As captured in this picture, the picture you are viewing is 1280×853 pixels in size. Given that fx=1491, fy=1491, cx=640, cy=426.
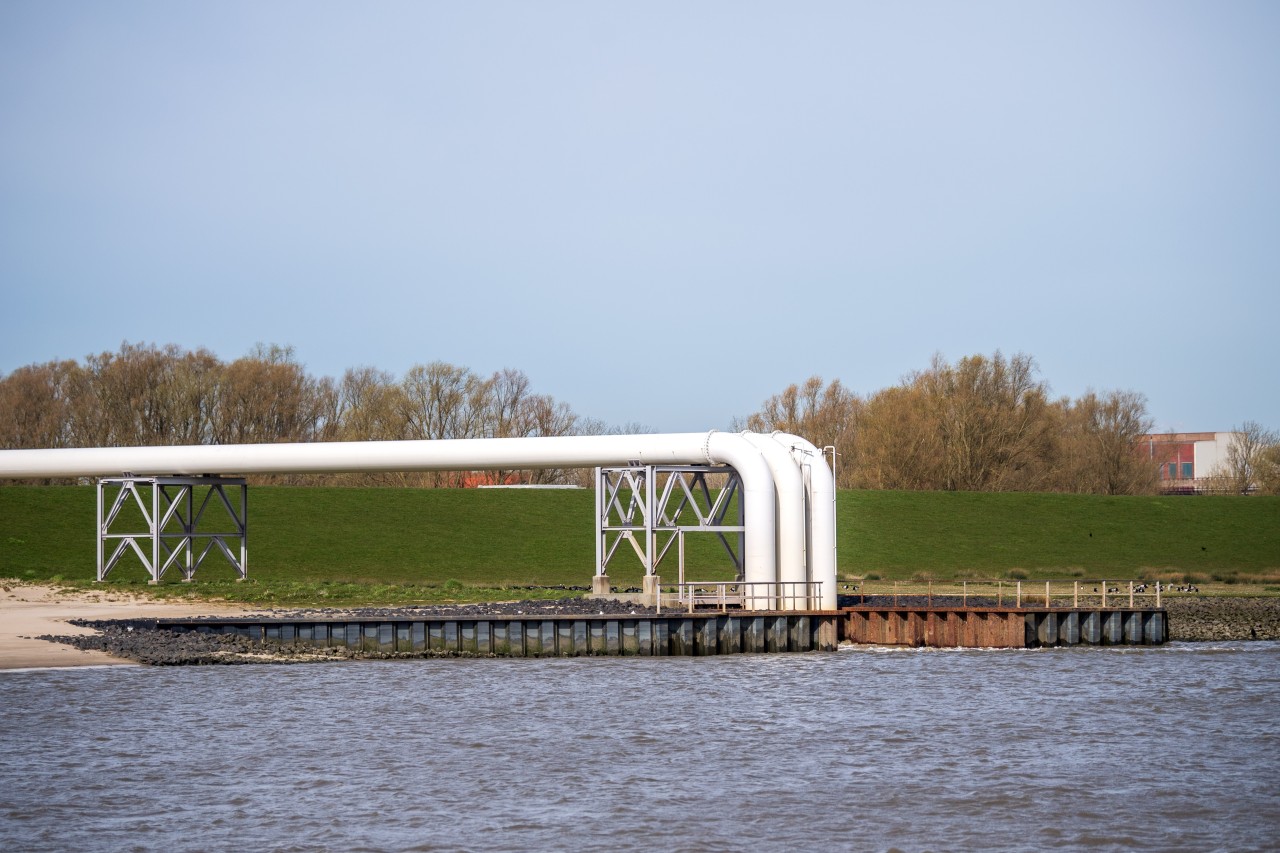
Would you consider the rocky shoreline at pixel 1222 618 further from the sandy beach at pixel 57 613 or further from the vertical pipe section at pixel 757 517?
the sandy beach at pixel 57 613

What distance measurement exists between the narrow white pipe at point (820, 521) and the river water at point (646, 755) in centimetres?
344

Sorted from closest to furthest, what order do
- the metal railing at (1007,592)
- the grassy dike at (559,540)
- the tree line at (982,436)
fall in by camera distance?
the metal railing at (1007,592) < the grassy dike at (559,540) < the tree line at (982,436)

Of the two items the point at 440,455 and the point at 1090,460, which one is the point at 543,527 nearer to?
the point at 440,455

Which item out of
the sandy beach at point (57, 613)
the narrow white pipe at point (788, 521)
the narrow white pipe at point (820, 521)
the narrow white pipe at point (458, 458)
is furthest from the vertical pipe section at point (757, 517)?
the sandy beach at point (57, 613)

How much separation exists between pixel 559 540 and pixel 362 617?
27907 millimetres

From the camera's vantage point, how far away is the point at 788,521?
40.9 metres

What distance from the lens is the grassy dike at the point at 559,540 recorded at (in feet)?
203

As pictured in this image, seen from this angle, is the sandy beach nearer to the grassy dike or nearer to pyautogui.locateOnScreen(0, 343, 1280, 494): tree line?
the grassy dike

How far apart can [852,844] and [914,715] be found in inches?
431

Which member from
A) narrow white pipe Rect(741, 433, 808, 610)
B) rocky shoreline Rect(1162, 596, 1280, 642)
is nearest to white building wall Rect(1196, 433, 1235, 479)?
rocky shoreline Rect(1162, 596, 1280, 642)

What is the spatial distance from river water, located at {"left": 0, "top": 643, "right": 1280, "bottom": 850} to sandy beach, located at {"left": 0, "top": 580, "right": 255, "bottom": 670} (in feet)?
4.14

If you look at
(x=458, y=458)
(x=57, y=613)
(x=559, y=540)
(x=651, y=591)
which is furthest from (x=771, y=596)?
(x=559, y=540)

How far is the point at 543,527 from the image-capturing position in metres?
70.8

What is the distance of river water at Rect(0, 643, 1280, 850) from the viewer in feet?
67.6
